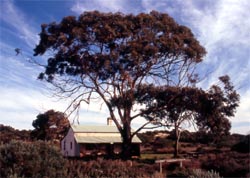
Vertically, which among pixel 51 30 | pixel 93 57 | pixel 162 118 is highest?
pixel 51 30

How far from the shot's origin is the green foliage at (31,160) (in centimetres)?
1298

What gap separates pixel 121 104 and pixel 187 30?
300 inches

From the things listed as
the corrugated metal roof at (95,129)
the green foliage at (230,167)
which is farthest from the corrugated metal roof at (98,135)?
the green foliage at (230,167)

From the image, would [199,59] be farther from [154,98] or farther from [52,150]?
[52,150]

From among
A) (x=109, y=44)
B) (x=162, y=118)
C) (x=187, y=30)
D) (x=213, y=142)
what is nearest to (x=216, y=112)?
(x=162, y=118)

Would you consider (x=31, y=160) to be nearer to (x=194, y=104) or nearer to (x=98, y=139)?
(x=194, y=104)

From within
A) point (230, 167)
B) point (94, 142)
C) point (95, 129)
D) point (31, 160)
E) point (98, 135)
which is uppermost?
point (95, 129)

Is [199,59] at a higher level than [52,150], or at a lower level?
higher

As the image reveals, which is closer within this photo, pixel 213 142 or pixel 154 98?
pixel 154 98

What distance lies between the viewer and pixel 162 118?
108 feet

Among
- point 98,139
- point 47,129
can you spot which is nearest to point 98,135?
point 98,139

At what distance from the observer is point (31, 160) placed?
13.5m

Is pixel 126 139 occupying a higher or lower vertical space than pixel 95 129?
lower

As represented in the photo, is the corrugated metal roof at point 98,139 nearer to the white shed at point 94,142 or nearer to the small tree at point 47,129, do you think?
the white shed at point 94,142
